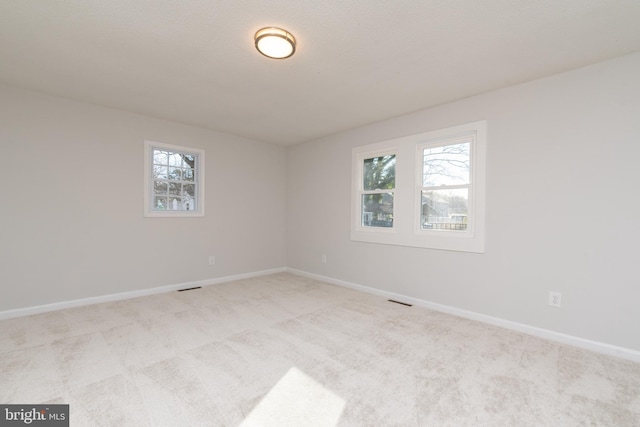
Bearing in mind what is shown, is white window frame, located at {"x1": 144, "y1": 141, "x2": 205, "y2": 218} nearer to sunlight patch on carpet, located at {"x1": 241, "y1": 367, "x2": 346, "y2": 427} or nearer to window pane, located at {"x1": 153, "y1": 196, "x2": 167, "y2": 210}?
window pane, located at {"x1": 153, "y1": 196, "x2": 167, "y2": 210}

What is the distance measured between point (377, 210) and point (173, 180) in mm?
3077

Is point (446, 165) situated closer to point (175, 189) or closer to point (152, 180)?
point (175, 189)

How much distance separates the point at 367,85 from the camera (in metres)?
2.88

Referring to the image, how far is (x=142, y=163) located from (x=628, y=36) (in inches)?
199

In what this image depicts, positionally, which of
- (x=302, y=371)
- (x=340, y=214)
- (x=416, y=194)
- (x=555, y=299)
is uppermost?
(x=416, y=194)

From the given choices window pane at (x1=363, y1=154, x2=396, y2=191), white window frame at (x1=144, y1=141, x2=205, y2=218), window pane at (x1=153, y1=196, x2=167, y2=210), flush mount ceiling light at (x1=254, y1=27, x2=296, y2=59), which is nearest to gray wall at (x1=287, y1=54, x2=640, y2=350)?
window pane at (x1=363, y1=154, x2=396, y2=191)

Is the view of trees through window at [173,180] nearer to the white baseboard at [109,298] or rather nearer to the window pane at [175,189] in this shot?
the window pane at [175,189]

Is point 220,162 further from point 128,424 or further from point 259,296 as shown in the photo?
point 128,424

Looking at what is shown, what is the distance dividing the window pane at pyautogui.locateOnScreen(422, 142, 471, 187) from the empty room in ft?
0.09

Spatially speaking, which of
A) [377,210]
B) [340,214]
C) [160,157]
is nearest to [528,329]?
[377,210]

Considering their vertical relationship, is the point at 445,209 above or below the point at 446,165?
below

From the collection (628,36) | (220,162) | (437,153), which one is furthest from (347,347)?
(220,162)

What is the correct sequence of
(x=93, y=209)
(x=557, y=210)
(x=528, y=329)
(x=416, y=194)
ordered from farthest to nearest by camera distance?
(x=416, y=194) → (x=93, y=209) → (x=528, y=329) → (x=557, y=210)

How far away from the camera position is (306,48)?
2.23m
